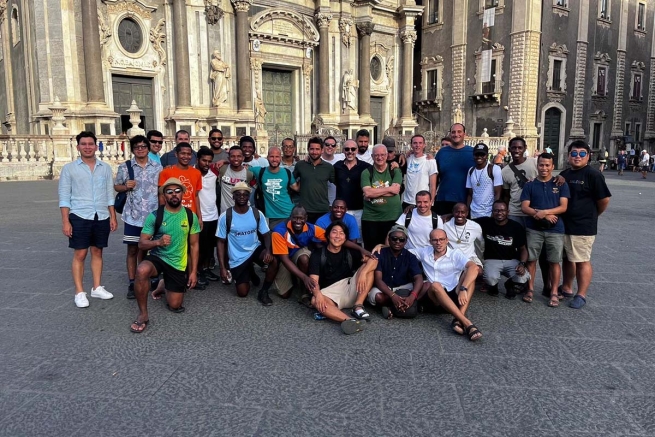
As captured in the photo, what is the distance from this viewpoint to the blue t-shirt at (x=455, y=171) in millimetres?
6559

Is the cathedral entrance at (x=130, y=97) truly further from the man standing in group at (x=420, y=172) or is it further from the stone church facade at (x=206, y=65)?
the man standing in group at (x=420, y=172)

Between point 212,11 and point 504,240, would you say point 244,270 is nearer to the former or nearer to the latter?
point 504,240

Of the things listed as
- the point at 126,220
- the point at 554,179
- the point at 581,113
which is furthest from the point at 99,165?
the point at 581,113

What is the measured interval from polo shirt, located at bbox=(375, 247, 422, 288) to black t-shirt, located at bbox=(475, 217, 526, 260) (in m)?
1.14

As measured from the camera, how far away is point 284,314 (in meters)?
5.33

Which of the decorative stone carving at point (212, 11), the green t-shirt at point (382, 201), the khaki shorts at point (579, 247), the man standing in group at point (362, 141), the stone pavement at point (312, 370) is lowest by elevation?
the stone pavement at point (312, 370)

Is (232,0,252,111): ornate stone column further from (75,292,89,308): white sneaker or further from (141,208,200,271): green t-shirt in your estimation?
(141,208,200,271): green t-shirt

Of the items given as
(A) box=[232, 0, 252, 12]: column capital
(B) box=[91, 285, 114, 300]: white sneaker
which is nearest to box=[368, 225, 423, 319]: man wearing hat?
(B) box=[91, 285, 114, 300]: white sneaker

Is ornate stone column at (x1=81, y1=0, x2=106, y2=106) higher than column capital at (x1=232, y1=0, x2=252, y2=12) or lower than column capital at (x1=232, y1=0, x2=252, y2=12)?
lower

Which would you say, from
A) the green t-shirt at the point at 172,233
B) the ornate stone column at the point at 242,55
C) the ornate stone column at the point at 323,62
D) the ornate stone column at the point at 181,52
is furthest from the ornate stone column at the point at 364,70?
the green t-shirt at the point at 172,233

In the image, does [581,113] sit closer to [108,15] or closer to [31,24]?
[108,15]

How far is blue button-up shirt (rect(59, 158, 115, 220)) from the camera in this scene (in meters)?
5.32

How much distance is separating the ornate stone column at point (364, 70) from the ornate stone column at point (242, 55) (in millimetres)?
7379

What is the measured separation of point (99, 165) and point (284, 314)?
104 inches
